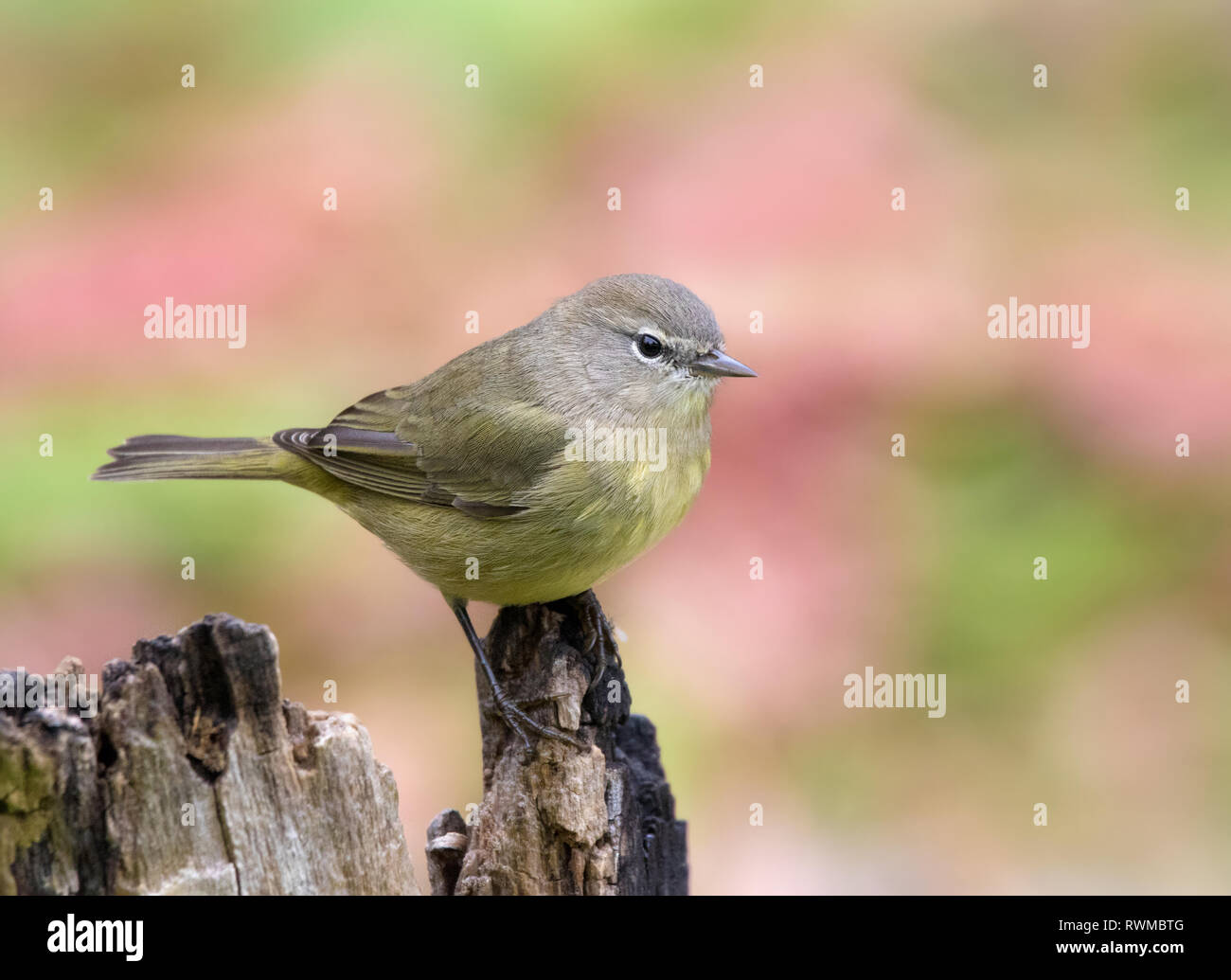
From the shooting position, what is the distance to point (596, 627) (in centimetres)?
387

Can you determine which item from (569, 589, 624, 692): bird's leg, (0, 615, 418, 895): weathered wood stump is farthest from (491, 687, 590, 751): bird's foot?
(0, 615, 418, 895): weathered wood stump

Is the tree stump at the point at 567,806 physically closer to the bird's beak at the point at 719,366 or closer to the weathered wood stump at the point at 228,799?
the weathered wood stump at the point at 228,799

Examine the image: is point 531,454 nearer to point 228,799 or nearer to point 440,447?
point 440,447

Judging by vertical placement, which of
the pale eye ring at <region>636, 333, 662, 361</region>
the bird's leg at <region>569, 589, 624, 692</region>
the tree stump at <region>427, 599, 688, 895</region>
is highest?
the pale eye ring at <region>636, 333, 662, 361</region>

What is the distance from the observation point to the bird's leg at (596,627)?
3.76 meters

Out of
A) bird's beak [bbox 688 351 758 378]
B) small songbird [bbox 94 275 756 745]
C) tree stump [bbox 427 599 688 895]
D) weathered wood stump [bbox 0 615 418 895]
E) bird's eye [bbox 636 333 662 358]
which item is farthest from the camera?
bird's eye [bbox 636 333 662 358]

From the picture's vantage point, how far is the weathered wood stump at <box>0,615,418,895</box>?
101 inches

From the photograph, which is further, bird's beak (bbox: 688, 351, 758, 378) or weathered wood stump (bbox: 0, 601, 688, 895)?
bird's beak (bbox: 688, 351, 758, 378)

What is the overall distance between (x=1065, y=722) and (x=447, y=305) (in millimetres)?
3124

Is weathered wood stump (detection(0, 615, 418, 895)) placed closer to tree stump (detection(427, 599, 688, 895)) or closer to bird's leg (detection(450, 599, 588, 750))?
tree stump (detection(427, 599, 688, 895))

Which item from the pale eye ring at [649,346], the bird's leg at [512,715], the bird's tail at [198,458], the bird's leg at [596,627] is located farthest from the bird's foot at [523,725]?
the bird's tail at [198,458]

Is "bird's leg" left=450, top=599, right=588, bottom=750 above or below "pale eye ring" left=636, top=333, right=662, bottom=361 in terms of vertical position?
below

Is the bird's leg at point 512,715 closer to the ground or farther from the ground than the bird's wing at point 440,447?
closer to the ground

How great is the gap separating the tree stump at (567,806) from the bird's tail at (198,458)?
4.02 ft
